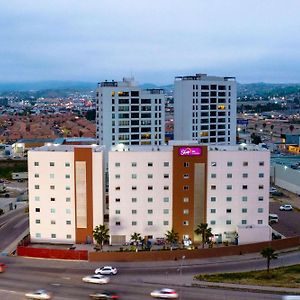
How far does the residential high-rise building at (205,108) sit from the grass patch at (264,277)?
3135cm

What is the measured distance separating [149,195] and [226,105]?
29.0 m

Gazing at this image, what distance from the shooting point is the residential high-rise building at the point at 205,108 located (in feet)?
197

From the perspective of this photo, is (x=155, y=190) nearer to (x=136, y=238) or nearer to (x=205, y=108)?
(x=136, y=238)

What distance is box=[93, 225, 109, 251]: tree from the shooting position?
3344cm

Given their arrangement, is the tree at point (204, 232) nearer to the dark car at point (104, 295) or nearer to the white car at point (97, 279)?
the white car at point (97, 279)

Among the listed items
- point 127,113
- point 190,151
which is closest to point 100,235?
point 190,151

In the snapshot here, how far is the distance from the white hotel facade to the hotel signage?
0.06 metres

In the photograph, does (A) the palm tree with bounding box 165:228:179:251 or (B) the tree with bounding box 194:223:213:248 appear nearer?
(A) the palm tree with bounding box 165:228:179:251

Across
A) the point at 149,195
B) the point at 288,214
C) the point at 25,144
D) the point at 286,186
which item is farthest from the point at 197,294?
the point at 25,144

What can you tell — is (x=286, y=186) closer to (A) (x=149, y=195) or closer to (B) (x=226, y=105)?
(B) (x=226, y=105)

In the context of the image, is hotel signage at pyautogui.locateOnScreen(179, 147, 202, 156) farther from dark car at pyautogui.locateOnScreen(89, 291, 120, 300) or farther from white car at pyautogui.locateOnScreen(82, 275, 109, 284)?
dark car at pyautogui.locateOnScreen(89, 291, 120, 300)

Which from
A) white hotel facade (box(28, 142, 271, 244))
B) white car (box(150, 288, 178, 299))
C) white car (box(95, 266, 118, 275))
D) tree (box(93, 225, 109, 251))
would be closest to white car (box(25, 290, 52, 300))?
white car (box(95, 266, 118, 275))

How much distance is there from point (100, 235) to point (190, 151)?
775cm

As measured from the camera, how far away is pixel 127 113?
5900cm
